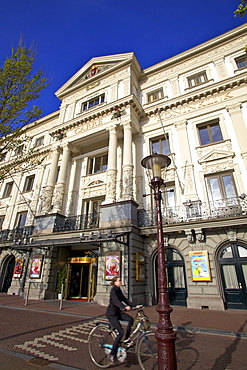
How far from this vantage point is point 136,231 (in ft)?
41.4

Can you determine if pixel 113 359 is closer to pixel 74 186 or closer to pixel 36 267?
pixel 36 267

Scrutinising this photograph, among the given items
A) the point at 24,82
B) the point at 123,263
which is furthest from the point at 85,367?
the point at 24,82

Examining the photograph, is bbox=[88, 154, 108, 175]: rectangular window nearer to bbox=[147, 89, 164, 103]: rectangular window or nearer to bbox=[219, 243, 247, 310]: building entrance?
bbox=[147, 89, 164, 103]: rectangular window

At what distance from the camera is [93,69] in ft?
71.6

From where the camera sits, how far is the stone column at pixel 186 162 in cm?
1364

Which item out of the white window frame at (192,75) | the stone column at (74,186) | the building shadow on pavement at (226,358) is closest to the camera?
the building shadow on pavement at (226,358)

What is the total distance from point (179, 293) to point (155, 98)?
15629mm

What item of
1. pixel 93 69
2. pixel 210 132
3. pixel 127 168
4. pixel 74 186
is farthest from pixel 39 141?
pixel 210 132

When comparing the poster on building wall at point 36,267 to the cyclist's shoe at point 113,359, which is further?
the poster on building wall at point 36,267

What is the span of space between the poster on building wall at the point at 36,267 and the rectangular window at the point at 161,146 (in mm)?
11547

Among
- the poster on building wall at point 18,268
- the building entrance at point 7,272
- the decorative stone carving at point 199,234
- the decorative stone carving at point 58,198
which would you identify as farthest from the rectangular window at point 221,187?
the building entrance at point 7,272

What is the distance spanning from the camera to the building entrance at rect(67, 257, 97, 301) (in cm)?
1396

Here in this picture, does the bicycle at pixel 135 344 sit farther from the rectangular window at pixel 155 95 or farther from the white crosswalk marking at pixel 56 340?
the rectangular window at pixel 155 95

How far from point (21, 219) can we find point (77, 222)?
29.0 ft
